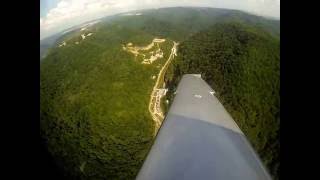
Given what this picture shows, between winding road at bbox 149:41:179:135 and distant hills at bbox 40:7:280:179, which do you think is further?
distant hills at bbox 40:7:280:179

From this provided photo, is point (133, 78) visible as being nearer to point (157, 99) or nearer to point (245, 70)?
point (157, 99)

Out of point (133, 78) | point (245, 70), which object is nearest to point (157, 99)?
point (133, 78)

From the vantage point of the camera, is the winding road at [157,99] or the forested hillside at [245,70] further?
the forested hillside at [245,70]

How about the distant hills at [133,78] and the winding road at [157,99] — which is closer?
the winding road at [157,99]

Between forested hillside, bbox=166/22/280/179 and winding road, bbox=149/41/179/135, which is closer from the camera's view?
winding road, bbox=149/41/179/135
